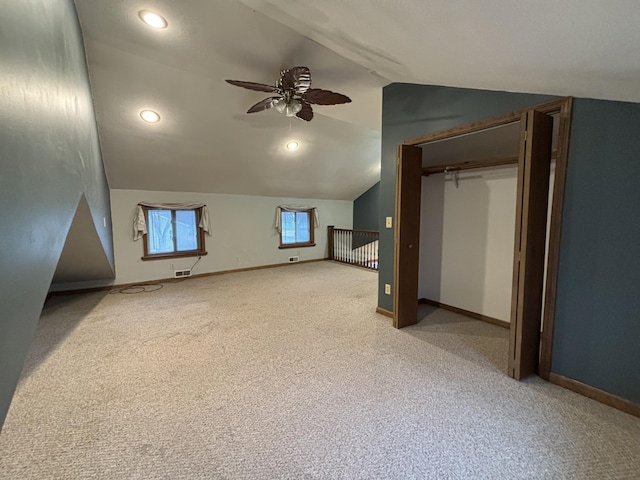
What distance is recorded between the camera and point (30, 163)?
1.18 meters

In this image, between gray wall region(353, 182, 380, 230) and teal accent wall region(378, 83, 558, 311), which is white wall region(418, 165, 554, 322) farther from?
gray wall region(353, 182, 380, 230)

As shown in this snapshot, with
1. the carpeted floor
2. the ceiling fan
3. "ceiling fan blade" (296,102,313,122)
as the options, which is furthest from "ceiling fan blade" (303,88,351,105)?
the carpeted floor

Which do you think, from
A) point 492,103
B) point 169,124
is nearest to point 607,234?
point 492,103

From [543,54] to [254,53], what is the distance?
91.9 inches

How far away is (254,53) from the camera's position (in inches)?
105

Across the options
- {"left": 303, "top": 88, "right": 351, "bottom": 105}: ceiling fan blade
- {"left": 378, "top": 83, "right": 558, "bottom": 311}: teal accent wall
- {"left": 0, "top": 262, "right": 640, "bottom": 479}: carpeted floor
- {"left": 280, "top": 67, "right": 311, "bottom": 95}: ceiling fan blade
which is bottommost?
{"left": 0, "top": 262, "right": 640, "bottom": 479}: carpeted floor

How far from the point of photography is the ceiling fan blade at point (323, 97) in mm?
2652

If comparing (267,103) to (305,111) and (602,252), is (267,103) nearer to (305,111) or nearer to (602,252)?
(305,111)

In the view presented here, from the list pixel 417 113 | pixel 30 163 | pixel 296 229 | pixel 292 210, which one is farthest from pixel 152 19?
pixel 296 229

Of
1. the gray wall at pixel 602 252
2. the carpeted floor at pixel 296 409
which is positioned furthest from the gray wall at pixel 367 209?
the gray wall at pixel 602 252

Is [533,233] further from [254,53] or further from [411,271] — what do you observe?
[254,53]

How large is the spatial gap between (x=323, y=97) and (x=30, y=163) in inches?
89.4

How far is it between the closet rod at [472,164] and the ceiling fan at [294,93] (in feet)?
4.96

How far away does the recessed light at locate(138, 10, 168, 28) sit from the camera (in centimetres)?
221
